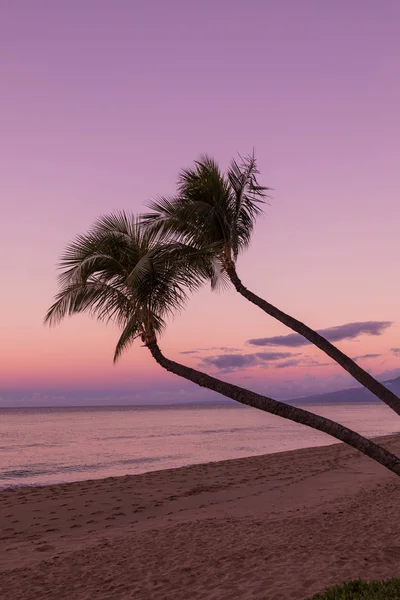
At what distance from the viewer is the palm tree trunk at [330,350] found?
311 inches

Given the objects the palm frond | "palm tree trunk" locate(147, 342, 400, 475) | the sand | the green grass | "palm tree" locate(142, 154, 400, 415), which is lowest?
the sand

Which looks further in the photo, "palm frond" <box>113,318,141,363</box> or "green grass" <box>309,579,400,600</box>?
"palm frond" <box>113,318,141,363</box>

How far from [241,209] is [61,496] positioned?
51.5 feet

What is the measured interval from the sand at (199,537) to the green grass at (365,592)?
131cm

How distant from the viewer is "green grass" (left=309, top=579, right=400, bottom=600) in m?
6.97

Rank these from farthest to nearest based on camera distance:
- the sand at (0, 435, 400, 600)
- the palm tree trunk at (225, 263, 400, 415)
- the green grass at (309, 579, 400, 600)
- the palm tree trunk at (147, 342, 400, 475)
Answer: the sand at (0, 435, 400, 600) → the palm tree trunk at (225, 263, 400, 415) → the palm tree trunk at (147, 342, 400, 475) → the green grass at (309, 579, 400, 600)

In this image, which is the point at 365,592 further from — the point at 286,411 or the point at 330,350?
the point at 330,350

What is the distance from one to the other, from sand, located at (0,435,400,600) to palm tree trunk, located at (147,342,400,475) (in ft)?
9.17

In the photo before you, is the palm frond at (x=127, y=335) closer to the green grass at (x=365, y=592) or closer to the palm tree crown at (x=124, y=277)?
the palm tree crown at (x=124, y=277)

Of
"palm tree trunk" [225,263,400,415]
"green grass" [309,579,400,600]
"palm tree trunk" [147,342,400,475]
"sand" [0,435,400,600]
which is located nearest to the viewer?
"green grass" [309,579,400,600]

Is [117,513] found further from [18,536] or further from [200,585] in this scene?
[200,585]

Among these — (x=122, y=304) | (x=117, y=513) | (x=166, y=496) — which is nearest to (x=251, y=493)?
(x=166, y=496)

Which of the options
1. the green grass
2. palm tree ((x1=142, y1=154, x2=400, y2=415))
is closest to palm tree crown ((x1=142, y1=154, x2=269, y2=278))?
palm tree ((x1=142, y1=154, x2=400, y2=415))

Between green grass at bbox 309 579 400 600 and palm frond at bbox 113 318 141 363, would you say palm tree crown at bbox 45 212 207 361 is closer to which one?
palm frond at bbox 113 318 141 363
